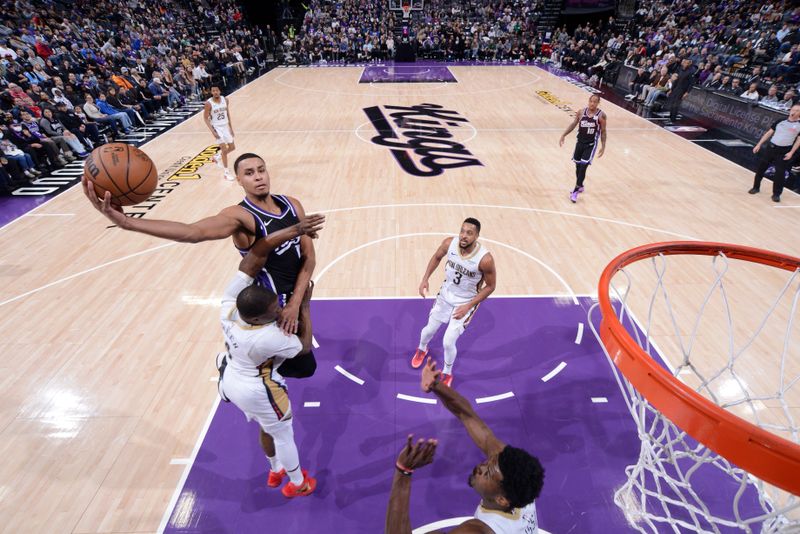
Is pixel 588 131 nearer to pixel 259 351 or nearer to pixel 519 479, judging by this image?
pixel 259 351

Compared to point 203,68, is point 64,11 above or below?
above

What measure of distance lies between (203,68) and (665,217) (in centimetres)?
1696

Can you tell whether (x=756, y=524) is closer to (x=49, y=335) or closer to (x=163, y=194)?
(x=49, y=335)

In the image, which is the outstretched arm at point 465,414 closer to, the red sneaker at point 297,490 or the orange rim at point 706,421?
the orange rim at point 706,421

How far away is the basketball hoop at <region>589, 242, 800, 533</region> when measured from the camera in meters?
1.87

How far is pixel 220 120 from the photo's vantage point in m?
8.46

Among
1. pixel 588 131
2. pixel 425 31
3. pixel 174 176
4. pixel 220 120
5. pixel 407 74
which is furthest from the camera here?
pixel 425 31

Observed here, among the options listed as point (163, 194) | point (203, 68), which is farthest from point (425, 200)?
point (203, 68)

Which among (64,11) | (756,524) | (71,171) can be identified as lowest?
(71,171)

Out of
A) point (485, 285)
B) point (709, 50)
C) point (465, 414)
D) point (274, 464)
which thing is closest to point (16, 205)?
point (274, 464)

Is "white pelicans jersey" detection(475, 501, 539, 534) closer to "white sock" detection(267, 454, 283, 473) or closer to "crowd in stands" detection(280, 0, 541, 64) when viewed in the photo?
"white sock" detection(267, 454, 283, 473)

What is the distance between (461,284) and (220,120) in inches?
260

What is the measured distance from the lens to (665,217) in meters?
7.39

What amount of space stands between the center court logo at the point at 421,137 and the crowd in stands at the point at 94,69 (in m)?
6.73
